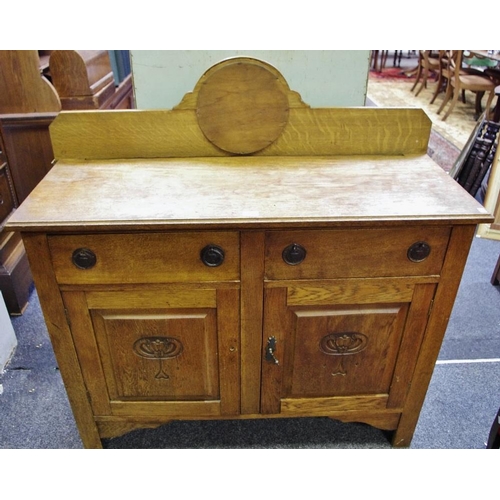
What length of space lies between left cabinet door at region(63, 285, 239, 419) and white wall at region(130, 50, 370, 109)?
754 mm

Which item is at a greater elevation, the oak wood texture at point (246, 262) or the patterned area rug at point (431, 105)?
the oak wood texture at point (246, 262)

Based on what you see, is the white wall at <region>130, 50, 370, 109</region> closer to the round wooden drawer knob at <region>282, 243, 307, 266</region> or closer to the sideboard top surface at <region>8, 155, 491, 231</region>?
the sideboard top surface at <region>8, 155, 491, 231</region>

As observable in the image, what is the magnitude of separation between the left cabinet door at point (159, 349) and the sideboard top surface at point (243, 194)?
0.21 meters

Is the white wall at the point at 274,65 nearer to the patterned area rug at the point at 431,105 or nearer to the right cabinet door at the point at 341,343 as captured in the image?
the right cabinet door at the point at 341,343

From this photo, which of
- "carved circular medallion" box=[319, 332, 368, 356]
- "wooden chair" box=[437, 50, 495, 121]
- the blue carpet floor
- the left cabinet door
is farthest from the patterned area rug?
the left cabinet door

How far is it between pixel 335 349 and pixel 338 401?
0.67 feet

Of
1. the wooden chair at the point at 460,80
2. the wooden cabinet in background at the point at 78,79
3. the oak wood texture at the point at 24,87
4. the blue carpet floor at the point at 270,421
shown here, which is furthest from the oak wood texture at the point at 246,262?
the wooden chair at the point at 460,80

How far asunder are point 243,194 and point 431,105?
16.7ft

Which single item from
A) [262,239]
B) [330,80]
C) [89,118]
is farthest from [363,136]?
[89,118]

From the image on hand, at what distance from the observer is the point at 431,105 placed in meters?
5.49

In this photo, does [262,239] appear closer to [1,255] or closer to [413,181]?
[413,181]

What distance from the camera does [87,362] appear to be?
1.27 metres

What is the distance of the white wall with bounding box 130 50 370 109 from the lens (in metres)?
1.53

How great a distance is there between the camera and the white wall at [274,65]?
1.53m
